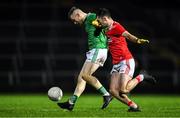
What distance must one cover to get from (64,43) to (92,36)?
45.7 feet

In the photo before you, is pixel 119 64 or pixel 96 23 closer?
pixel 119 64

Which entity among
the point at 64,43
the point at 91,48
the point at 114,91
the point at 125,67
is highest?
the point at 91,48

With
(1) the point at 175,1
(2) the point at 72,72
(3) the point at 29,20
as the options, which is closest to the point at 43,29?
(3) the point at 29,20

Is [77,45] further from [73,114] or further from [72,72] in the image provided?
[73,114]

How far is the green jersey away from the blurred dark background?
10.5 m

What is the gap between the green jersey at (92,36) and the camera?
14005 mm

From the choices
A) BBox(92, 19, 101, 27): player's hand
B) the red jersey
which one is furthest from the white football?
BBox(92, 19, 101, 27): player's hand

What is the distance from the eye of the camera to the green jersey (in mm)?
14005

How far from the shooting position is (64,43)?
2803 centimetres

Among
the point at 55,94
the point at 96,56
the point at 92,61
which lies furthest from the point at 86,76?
the point at 55,94

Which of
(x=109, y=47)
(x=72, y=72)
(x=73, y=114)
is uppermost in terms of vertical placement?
(x=109, y=47)

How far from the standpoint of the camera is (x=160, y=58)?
90.4 feet

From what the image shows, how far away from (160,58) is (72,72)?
11.2 feet

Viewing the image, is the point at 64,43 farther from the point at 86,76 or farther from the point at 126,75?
the point at 126,75
